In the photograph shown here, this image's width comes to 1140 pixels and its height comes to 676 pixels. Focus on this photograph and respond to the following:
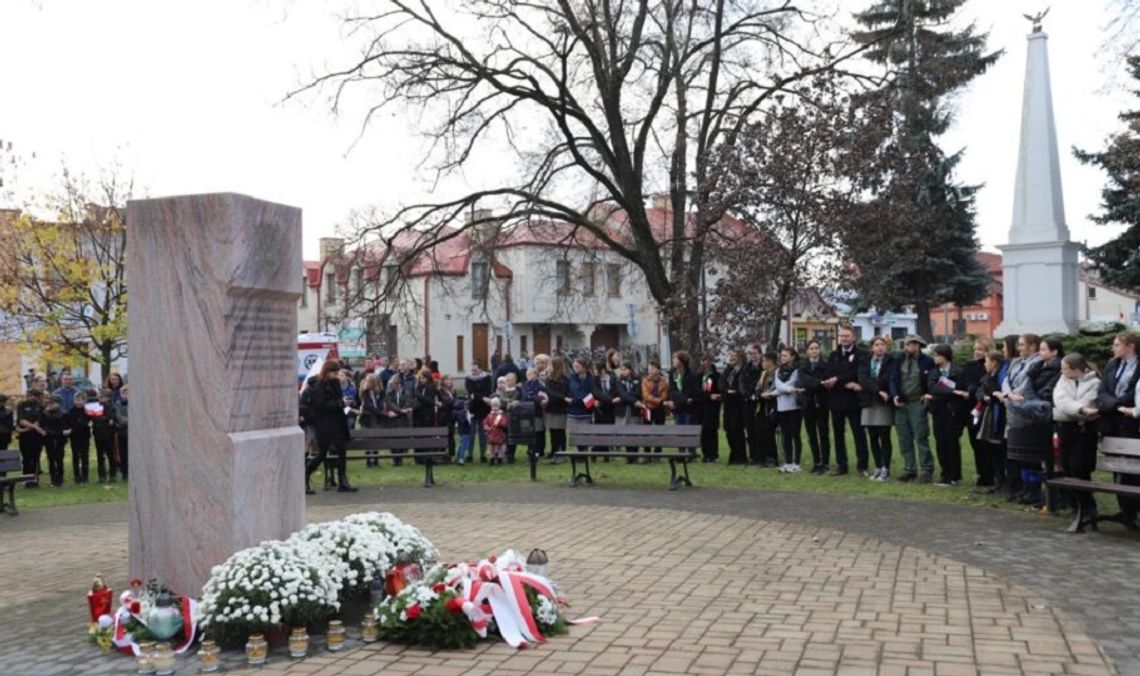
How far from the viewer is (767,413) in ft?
56.7

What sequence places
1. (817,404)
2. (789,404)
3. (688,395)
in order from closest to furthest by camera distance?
(817,404), (789,404), (688,395)

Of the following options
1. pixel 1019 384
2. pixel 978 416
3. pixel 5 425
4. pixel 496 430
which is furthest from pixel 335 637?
pixel 5 425

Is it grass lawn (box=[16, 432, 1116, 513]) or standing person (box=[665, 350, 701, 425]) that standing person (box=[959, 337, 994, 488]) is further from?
standing person (box=[665, 350, 701, 425])

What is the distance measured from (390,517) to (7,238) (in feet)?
89.6

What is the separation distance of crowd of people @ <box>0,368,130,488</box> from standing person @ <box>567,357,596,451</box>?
7.65 meters

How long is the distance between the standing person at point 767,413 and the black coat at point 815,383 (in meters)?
0.73

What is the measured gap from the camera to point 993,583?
805 centimetres

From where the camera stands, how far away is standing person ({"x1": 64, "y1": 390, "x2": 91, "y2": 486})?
695 inches

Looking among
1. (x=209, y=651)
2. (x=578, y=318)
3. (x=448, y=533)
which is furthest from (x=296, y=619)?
(x=578, y=318)

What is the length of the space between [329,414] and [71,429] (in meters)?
5.72

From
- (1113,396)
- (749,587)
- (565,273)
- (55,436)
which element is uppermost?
(565,273)

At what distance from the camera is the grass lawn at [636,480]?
44.7 feet

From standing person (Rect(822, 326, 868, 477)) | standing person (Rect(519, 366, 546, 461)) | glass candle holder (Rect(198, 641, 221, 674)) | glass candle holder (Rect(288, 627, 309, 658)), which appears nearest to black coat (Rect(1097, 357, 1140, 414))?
standing person (Rect(822, 326, 868, 477))

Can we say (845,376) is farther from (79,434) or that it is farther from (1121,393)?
(79,434)
